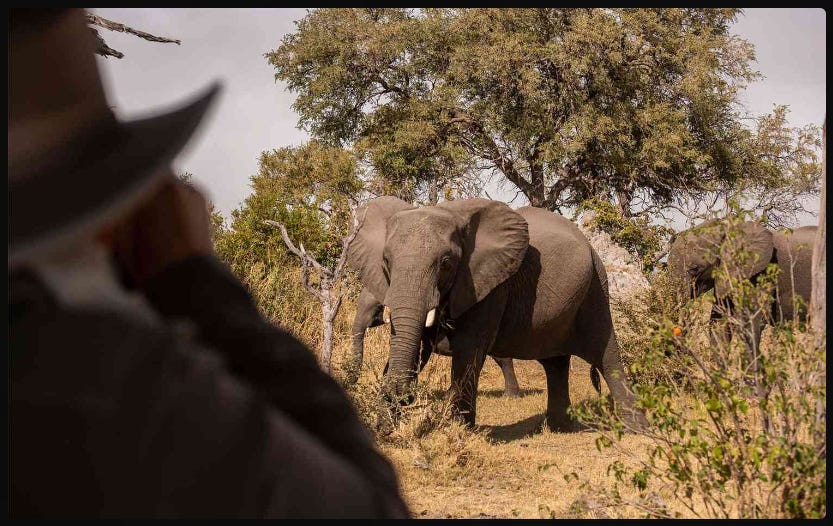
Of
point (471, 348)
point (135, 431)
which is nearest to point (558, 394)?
point (471, 348)

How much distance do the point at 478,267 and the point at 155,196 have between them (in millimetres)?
6960

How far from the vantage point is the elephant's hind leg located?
8.91 meters

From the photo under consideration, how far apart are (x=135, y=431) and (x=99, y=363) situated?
0.17 ft

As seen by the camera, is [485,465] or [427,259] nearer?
[485,465]

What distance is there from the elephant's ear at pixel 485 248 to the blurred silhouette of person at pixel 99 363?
6860mm

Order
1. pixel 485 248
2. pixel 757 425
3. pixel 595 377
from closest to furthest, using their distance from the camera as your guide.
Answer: pixel 757 425
pixel 485 248
pixel 595 377

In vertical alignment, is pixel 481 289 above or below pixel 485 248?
below

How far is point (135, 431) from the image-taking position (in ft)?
2.08

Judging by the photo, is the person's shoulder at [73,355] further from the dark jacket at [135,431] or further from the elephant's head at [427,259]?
the elephant's head at [427,259]

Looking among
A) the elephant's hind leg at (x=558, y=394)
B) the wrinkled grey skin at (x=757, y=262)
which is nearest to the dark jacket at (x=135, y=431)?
the elephant's hind leg at (x=558, y=394)

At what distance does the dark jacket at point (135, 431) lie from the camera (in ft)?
2.02

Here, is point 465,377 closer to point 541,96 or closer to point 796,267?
point 796,267

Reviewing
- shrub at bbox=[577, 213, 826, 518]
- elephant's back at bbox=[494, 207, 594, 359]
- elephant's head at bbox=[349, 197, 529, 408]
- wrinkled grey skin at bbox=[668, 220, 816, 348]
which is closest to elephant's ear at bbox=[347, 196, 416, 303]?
elephant's head at bbox=[349, 197, 529, 408]

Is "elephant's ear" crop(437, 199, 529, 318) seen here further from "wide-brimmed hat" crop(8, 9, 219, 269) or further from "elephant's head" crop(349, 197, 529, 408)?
"wide-brimmed hat" crop(8, 9, 219, 269)
